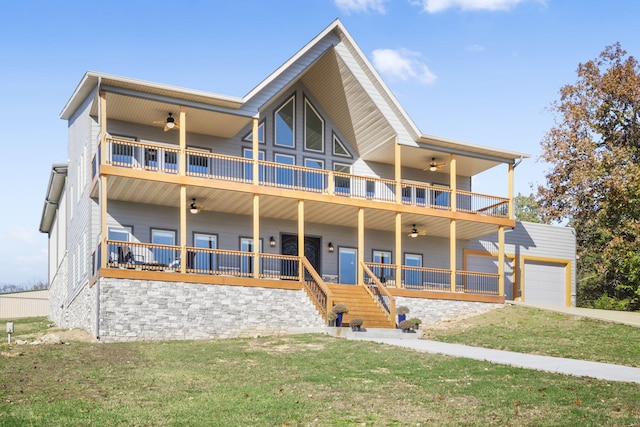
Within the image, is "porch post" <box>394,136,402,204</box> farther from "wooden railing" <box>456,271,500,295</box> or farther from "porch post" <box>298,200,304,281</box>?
"wooden railing" <box>456,271,500,295</box>

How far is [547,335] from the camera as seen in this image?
21.5 metres

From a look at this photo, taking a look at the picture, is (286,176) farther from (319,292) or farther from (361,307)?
(361,307)

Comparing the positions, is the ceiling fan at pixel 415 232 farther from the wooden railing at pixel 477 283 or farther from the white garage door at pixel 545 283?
the white garage door at pixel 545 283

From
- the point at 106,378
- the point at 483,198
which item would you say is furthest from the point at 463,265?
the point at 106,378

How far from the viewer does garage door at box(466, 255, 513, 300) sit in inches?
1292

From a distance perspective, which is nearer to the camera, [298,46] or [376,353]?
[376,353]

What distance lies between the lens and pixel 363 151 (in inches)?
1196

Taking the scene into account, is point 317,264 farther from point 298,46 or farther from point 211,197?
point 298,46

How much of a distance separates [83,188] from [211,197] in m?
4.68

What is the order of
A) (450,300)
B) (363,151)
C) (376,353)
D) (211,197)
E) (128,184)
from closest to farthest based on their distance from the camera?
(376,353), (128,184), (211,197), (450,300), (363,151)

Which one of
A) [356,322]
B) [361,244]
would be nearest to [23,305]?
[361,244]

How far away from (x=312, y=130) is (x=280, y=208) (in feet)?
13.6

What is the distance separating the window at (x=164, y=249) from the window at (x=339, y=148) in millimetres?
7510

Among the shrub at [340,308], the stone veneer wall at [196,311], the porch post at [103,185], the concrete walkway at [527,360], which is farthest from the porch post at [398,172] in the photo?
the porch post at [103,185]
